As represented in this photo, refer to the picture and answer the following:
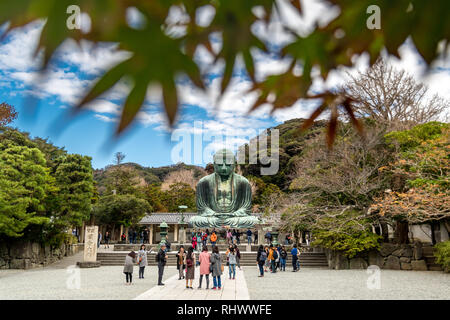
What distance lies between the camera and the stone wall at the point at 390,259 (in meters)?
13.7

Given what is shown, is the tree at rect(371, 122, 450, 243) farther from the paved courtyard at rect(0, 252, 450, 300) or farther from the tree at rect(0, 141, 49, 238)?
the tree at rect(0, 141, 49, 238)

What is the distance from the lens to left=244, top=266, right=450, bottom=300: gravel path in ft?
25.8

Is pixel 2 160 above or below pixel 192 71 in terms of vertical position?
above

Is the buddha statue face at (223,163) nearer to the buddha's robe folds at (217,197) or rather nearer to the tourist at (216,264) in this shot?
the buddha's robe folds at (217,197)

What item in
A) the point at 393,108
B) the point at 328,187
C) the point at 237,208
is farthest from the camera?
the point at 237,208

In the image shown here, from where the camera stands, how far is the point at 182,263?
10.4 meters

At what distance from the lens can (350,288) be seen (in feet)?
29.9

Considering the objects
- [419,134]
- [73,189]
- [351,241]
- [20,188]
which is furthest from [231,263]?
[73,189]

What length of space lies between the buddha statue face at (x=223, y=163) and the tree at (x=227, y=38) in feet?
65.9

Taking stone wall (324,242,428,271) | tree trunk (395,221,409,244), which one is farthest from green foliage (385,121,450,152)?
stone wall (324,242,428,271)

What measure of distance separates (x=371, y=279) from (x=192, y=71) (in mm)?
11398

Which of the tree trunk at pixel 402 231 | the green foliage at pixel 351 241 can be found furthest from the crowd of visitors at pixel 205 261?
the tree trunk at pixel 402 231

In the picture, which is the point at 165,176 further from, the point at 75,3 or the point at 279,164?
the point at 75,3

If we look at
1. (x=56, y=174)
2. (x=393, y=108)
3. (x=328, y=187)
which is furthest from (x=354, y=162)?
(x=56, y=174)
